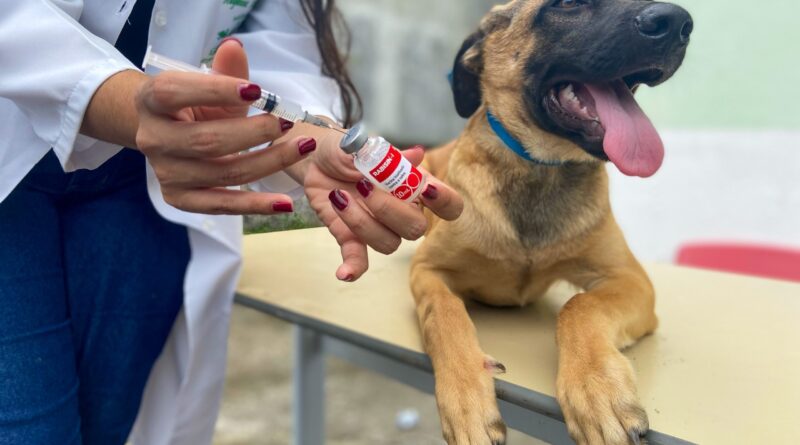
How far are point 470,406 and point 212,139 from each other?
0.41 metres

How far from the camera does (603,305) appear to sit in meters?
0.89

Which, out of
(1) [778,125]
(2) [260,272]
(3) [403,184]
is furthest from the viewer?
(1) [778,125]

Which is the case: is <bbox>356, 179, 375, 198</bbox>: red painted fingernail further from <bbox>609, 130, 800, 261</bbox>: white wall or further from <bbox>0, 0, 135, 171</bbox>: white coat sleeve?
<bbox>609, 130, 800, 261</bbox>: white wall

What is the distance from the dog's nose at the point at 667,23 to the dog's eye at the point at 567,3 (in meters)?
0.22

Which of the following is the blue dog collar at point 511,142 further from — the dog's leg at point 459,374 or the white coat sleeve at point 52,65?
the white coat sleeve at point 52,65

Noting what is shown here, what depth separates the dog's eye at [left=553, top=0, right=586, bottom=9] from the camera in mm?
976

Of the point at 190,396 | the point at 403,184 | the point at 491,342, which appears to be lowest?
the point at 190,396

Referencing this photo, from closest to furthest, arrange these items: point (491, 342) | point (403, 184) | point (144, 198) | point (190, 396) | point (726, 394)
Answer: point (403, 184)
point (726, 394)
point (491, 342)
point (144, 198)
point (190, 396)

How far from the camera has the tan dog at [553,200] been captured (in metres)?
0.73

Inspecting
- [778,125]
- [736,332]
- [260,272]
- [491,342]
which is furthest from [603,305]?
[778,125]

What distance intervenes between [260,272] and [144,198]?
0.32m

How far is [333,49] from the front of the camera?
99 cm

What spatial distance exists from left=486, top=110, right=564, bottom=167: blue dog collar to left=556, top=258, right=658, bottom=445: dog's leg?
0.21 m

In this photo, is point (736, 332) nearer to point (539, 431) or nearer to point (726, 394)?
point (726, 394)
